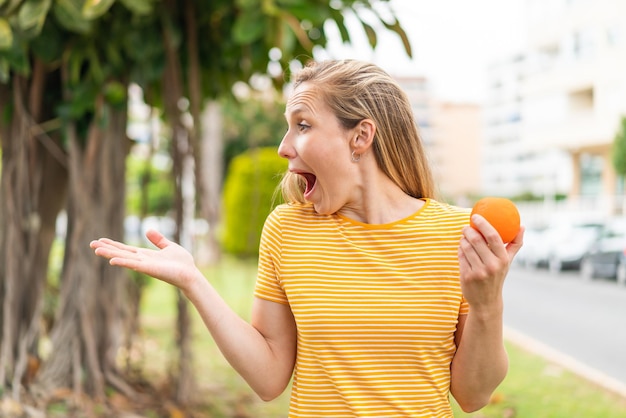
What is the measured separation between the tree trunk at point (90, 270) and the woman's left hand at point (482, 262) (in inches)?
107

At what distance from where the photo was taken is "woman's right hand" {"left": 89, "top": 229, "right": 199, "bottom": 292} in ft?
4.97

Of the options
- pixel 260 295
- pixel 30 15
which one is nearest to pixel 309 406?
pixel 260 295

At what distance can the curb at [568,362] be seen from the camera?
18.6ft

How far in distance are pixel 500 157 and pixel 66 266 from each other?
91.7 meters

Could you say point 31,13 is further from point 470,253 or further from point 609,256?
point 609,256

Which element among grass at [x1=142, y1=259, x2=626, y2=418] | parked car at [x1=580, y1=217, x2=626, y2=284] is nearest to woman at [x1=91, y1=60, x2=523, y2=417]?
grass at [x1=142, y1=259, x2=626, y2=418]

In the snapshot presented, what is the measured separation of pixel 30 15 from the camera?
299cm

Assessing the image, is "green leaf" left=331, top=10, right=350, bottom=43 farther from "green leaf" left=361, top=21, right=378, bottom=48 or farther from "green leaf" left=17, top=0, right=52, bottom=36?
"green leaf" left=17, top=0, right=52, bottom=36

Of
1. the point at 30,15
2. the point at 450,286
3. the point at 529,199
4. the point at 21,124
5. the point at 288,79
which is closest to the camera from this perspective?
the point at 450,286

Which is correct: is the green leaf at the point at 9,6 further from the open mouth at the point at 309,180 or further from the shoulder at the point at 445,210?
the shoulder at the point at 445,210

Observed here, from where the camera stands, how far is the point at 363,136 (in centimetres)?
162

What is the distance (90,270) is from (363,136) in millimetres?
2741

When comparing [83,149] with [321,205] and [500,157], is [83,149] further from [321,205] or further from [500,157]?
[500,157]

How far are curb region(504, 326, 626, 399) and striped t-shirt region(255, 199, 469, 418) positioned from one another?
13.8 feet
